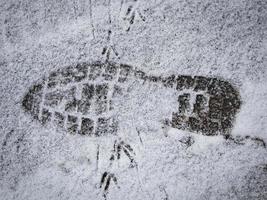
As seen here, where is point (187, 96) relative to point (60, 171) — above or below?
above

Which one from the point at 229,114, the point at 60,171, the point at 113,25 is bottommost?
the point at 60,171

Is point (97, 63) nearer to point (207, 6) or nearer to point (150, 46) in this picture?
point (150, 46)

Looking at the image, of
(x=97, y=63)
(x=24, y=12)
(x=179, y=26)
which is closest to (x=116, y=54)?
(x=97, y=63)
